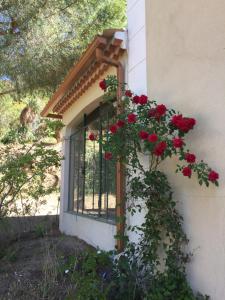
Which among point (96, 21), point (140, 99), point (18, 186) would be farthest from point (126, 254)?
point (96, 21)

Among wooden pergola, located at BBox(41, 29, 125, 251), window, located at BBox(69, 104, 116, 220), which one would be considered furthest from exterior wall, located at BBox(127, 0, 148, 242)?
window, located at BBox(69, 104, 116, 220)

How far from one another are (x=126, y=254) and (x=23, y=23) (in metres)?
8.64

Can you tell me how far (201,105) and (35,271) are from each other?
342 centimetres

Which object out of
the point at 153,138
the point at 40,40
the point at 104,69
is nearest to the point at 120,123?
the point at 153,138

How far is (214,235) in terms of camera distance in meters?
3.93

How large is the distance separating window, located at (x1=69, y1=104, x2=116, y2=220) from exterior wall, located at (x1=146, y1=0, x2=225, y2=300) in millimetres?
2284

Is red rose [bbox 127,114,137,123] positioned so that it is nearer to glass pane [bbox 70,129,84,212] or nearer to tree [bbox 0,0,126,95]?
glass pane [bbox 70,129,84,212]

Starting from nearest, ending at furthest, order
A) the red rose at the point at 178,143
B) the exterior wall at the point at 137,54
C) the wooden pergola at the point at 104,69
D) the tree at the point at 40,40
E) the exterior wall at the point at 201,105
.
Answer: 1. the exterior wall at the point at 201,105
2. the red rose at the point at 178,143
3. the exterior wall at the point at 137,54
4. the wooden pergola at the point at 104,69
5. the tree at the point at 40,40

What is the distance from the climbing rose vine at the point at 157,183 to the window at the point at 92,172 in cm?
180

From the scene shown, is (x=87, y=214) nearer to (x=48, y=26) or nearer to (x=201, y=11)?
(x=201, y=11)

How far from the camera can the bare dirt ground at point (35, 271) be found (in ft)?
16.0

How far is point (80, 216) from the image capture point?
8406 millimetres

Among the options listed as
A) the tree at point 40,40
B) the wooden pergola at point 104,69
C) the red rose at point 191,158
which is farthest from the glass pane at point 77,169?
the red rose at point 191,158

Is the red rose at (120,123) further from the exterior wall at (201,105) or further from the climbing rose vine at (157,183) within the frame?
the exterior wall at (201,105)
